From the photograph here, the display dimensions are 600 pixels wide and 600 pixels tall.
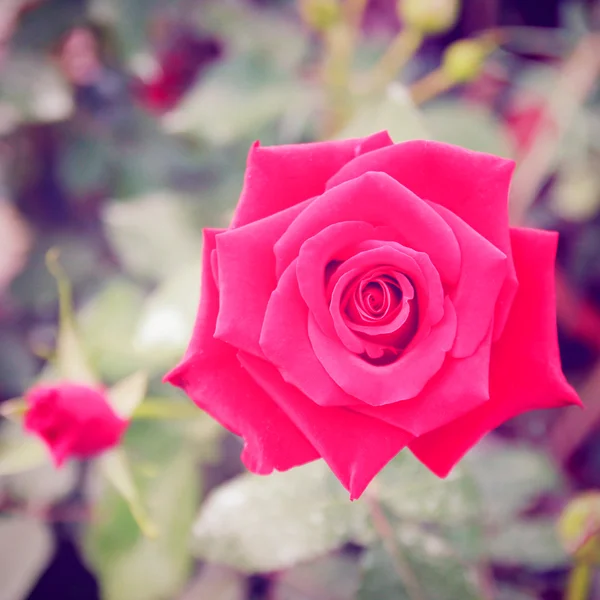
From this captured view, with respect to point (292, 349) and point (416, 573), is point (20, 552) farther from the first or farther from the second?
point (292, 349)

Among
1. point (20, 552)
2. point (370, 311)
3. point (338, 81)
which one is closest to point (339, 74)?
point (338, 81)

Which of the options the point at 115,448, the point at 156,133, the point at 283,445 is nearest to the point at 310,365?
the point at 283,445

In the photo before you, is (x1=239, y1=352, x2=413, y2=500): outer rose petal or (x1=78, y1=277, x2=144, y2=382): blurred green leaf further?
(x1=78, y1=277, x2=144, y2=382): blurred green leaf

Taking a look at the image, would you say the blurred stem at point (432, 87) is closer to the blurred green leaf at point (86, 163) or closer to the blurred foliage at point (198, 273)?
the blurred foliage at point (198, 273)

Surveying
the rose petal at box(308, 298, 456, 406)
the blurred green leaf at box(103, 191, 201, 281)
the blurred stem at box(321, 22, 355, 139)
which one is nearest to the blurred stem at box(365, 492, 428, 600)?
the rose petal at box(308, 298, 456, 406)

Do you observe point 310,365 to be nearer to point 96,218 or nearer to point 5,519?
point 5,519

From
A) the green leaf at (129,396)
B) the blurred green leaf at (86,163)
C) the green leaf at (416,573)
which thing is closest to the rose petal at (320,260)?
the green leaf at (129,396)

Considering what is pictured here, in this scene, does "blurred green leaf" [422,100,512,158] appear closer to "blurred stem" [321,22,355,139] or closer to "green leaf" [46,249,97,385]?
"blurred stem" [321,22,355,139]
